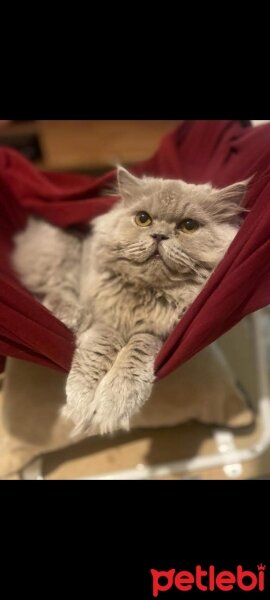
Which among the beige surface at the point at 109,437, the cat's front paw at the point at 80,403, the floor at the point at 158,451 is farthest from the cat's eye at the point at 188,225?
the floor at the point at 158,451

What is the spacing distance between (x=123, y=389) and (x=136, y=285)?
266mm

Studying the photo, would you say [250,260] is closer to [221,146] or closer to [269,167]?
[269,167]

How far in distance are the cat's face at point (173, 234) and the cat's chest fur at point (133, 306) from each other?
0.03 meters

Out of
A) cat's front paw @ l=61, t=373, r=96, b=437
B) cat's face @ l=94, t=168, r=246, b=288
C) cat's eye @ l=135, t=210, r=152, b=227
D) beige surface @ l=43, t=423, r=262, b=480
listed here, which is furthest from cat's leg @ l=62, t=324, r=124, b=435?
beige surface @ l=43, t=423, r=262, b=480

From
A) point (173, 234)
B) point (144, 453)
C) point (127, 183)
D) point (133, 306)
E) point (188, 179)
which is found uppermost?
point (188, 179)

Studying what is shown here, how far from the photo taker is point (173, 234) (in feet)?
3.01

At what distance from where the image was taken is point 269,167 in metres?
0.94

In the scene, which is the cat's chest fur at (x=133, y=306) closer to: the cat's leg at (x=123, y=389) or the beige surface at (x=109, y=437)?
the cat's leg at (x=123, y=389)

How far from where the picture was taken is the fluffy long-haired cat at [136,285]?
833 millimetres

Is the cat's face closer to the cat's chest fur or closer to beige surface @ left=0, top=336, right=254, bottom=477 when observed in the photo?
the cat's chest fur

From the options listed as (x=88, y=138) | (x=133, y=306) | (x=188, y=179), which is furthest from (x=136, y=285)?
(x=88, y=138)

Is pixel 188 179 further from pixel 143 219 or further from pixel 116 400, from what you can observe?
pixel 116 400
